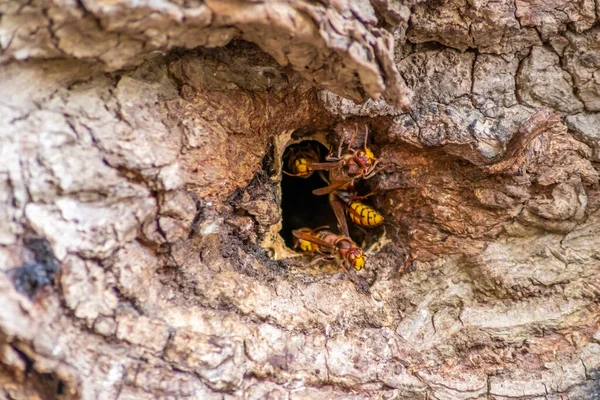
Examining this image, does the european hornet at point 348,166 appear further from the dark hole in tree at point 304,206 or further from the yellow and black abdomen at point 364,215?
the dark hole in tree at point 304,206

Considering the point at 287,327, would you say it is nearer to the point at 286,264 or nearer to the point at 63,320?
the point at 286,264

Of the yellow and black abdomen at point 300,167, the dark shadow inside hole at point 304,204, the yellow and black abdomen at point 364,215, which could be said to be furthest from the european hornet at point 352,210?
the dark shadow inside hole at point 304,204

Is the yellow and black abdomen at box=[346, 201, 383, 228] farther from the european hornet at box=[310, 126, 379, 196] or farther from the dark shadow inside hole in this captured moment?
the dark shadow inside hole

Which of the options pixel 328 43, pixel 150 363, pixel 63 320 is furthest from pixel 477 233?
pixel 63 320

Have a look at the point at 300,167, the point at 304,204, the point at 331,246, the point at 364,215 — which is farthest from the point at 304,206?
the point at 364,215

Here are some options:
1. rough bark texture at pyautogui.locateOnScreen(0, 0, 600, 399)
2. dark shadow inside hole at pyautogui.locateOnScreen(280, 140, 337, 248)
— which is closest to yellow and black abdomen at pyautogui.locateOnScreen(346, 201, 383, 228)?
rough bark texture at pyautogui.locateOnScreen(0, 0, 600, 399)

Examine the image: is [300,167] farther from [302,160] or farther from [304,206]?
[304,206]
